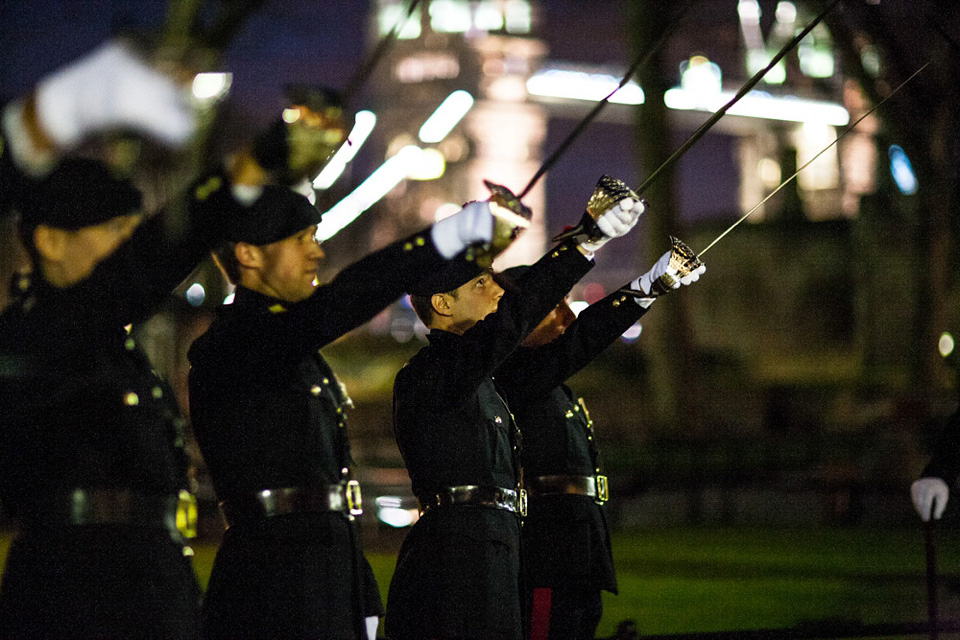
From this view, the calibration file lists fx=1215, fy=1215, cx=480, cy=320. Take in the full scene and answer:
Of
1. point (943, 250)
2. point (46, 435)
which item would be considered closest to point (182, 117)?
point (46, 435)

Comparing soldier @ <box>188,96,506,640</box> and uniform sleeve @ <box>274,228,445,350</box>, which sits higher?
uniform sleeve @ <box>274,228,445,350</box>

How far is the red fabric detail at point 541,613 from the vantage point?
16.2ft

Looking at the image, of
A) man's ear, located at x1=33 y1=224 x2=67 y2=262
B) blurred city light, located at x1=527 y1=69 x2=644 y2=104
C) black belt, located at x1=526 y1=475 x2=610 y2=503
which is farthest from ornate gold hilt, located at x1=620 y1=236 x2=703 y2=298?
blurred city light, located at x1=527 y1=69 x2=644 y2=104

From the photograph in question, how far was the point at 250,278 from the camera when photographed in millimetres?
3678

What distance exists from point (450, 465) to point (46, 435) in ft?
5.02

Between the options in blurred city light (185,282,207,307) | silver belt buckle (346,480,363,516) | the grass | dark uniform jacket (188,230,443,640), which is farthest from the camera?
blurred city light (185,282,207,307)

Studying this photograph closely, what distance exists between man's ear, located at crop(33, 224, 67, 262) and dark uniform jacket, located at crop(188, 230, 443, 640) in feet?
1.96

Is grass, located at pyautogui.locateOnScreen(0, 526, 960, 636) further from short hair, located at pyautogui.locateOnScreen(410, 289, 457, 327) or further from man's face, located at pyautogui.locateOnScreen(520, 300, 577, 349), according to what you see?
short hair, located at pyautogui.locateOnScreen(410, 289, 457, 327)

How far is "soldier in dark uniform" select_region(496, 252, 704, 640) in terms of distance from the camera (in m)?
4.97

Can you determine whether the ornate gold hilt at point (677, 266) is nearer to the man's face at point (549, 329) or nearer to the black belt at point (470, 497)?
the man's face at point (549, 329)

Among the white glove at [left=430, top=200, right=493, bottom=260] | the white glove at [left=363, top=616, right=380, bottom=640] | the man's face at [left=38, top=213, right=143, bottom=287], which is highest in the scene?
the white glove at [left=430, top=200, right=493, bottom=260]

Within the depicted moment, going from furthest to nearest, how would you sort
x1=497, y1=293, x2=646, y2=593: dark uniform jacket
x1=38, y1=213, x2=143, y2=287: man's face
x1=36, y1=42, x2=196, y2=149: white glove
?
x1=497, y1=293, x2=646, y2=593: dark uniform jacket, x1=38, y1=213, x2=143, y2=287: man's face, x1=36, y1=42, x2=196, y2=149: white glove

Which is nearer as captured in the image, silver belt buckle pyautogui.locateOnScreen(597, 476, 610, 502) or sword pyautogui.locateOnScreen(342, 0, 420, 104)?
sword pyautogui.locateOnScreen(342, 0, 420, 104)

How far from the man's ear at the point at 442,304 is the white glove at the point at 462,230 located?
1.39 meters
